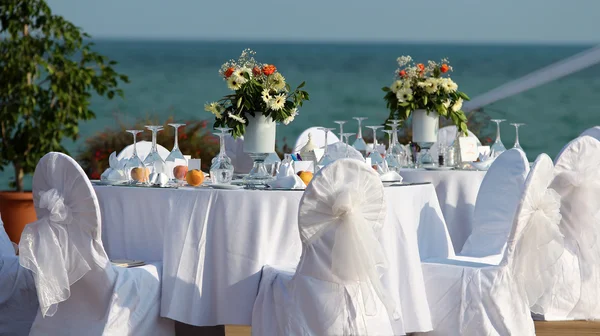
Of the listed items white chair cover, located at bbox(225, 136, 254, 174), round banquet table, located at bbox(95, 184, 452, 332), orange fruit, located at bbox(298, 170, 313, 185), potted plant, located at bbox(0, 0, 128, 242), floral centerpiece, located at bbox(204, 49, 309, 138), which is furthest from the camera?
potted plant, located at bbox(0, 0, 128, 242)

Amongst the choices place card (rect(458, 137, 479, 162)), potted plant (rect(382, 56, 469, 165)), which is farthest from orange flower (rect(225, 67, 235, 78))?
place card (rect(458, 137, 479, 162))

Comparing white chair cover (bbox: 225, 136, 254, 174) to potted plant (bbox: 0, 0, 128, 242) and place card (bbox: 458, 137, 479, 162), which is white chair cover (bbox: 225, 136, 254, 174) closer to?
place card (bbox: 458, 137, 479, 162)

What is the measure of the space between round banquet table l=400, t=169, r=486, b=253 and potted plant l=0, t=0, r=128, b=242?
10.00 ft

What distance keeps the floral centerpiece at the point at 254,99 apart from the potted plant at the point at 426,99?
1799mm

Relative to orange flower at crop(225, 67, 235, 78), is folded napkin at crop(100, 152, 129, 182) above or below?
below

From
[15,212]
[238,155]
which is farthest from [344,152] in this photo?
[15,212]

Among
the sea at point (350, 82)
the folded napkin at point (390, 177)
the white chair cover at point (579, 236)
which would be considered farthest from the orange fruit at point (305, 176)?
the sea at point (350, 82)

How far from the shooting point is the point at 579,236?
16.1ft

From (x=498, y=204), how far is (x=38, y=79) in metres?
4.28

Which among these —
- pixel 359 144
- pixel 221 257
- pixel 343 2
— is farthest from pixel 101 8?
pixel 221 257

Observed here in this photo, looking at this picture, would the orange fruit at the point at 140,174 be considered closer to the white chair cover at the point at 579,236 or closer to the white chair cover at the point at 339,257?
the white chair cover at the point at 339,257

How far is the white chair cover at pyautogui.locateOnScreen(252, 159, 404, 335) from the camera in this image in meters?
3.76

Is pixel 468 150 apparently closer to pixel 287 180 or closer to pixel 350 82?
pixel 287 180

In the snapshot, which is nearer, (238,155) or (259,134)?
(259,134)
